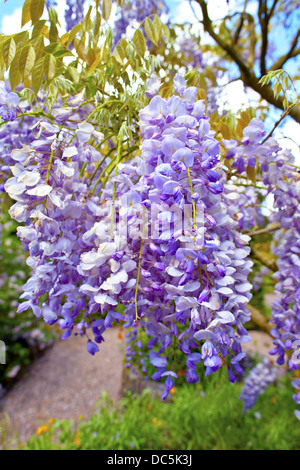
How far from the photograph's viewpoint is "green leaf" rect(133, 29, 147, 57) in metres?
0.91

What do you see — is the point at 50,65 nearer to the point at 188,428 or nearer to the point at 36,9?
the point at 36,9

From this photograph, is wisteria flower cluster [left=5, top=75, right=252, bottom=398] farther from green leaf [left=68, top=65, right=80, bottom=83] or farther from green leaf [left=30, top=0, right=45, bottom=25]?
green leaf [left=30, top=0, right=45, bottom=25]

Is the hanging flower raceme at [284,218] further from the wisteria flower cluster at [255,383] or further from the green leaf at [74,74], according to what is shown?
the wisteria flower cluster at [255,383]

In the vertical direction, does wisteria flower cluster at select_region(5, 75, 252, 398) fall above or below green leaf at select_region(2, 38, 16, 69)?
below

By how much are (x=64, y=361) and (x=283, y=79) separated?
5.45m

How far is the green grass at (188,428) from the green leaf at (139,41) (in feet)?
8.34

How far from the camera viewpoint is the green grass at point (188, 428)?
2605mm

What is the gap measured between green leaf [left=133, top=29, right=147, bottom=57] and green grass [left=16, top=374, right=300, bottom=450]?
8.34 ft

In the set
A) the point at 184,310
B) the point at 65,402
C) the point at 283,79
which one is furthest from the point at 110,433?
the point at 283,79

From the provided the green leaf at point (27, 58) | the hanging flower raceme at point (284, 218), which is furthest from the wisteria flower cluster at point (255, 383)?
the green leaf at point (27, 58)

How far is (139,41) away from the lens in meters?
0.92

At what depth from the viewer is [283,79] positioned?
0.84m

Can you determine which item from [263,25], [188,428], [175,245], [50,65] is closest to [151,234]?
[175,245]

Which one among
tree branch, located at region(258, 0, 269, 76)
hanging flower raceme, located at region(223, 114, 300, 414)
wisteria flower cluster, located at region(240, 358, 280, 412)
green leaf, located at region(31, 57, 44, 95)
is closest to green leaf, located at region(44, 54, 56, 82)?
green leaf, located at region(31, 57, 44, 95)
